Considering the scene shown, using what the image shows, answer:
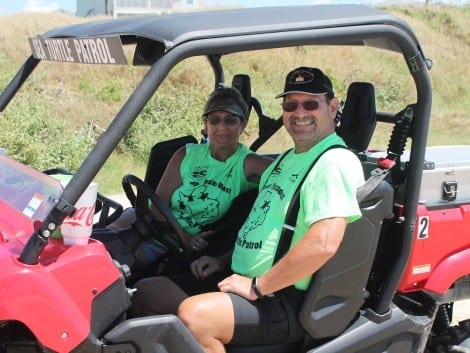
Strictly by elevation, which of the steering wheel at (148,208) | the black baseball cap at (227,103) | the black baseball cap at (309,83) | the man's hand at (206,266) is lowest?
the man's hand at (206,266)

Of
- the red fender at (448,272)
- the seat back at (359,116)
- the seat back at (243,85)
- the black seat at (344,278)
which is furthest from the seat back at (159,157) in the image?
the red fender at (448,272)

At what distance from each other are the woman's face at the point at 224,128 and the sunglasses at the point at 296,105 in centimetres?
65

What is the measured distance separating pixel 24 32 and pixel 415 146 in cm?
1666

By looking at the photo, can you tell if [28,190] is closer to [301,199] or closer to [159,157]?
[301,199]

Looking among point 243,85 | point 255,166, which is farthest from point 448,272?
point 243,85

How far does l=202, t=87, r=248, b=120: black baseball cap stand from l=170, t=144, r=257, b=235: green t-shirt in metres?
0.19

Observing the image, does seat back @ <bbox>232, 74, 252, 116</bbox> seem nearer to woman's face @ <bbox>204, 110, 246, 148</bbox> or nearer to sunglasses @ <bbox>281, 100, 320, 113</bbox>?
woman's face @ <bbox>204, 110, 246, 148</bbox>

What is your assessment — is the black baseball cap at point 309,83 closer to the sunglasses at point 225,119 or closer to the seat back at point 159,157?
the sunglasses at point 225,119

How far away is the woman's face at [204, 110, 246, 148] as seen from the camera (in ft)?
10.4

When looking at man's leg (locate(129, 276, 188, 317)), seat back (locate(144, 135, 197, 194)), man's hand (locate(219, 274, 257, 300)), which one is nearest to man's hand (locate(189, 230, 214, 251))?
man's leg (locate(129, 276, 188, 317))

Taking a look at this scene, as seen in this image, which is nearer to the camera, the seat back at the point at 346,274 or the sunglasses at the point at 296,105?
the seat back at the point at 346,274

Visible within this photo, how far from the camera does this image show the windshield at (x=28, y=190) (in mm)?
2055

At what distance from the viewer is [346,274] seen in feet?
7.81

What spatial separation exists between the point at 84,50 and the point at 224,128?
116 cm
